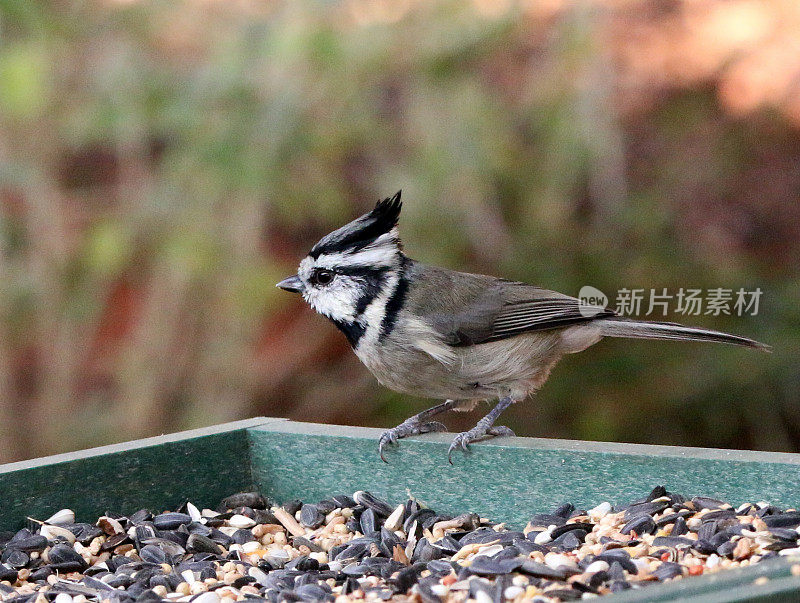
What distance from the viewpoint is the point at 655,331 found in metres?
3.98

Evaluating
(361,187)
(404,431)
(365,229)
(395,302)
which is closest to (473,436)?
(404,431)

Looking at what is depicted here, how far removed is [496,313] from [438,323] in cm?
27

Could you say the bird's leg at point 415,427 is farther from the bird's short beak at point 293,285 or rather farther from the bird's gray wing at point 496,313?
the bird's short beak at point 293,285

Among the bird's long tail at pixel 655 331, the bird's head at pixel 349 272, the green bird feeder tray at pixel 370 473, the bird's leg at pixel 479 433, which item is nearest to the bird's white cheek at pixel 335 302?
the bird's head at pixel 349 272

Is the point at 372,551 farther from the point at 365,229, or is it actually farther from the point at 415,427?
the point at 365,229

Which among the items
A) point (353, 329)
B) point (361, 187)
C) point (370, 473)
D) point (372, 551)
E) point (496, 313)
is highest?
point (361, 187)

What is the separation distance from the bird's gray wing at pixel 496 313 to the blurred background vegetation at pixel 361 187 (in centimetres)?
181

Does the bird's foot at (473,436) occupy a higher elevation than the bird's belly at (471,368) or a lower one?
lower

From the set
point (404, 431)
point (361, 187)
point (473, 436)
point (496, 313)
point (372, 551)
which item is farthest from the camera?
point (361, 187)

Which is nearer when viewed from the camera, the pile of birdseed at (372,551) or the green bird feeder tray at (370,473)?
the pile of birdseed at (372,551)

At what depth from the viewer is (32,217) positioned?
20.5 feet

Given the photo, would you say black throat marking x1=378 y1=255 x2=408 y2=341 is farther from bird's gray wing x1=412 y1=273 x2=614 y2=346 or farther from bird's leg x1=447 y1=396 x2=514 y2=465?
bird's leg x1=447 y1=396 x2=514 y2=465

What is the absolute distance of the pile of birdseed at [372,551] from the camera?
2.53 meters

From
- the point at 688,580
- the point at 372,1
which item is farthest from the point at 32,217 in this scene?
Result: the point at 688,580
